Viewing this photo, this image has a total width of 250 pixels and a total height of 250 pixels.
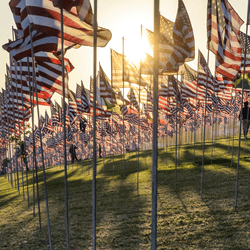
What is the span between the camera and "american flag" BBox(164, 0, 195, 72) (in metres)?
8.59

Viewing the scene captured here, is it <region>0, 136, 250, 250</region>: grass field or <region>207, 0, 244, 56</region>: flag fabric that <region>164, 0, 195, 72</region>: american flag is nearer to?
<region>207, 0, 244, 56</region>: flag fabric

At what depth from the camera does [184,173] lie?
1270cm

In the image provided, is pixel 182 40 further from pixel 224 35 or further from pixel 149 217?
pixel 149 217

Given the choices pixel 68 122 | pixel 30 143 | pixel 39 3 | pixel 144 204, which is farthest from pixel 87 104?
pixel 39 3

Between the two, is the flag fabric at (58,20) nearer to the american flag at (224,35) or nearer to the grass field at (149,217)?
the american flag at (224,35)

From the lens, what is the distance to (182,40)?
872 centimetres

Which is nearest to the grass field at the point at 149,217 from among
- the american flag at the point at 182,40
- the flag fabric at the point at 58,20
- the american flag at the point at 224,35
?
the american flag at the point at 224,35

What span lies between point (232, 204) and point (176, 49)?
5.66 metres

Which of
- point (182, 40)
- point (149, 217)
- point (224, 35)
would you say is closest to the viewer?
point (149, 217)

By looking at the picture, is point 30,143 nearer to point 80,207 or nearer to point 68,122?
point 68,122

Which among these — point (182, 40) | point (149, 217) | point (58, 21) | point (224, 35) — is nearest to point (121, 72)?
point (182, 40)

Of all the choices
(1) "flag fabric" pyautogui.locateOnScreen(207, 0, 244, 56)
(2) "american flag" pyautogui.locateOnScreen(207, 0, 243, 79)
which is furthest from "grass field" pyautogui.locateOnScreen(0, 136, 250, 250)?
(1) "flag fabric" pyautogui.locateOnScreen(207, 0, 244, 56)

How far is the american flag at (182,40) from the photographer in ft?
28.2

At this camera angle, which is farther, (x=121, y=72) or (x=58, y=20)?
(x=121, y=72)
